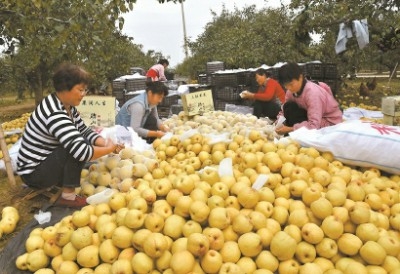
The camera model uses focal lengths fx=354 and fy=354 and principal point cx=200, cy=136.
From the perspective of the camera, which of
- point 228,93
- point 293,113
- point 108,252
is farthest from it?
point 228,93

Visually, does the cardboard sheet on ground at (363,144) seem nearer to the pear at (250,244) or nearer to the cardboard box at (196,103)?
the pear at (250,244)

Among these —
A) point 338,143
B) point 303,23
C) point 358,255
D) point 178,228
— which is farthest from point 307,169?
point 303,23

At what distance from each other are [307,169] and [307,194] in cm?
53

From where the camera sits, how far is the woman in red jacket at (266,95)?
6675mm

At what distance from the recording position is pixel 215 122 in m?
4.94

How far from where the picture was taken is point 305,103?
4184mm

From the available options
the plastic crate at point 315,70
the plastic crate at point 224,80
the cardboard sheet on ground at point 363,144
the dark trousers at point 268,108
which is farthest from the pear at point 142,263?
the plastic crate at point 315,70

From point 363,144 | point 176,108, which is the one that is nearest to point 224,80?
point 176,108

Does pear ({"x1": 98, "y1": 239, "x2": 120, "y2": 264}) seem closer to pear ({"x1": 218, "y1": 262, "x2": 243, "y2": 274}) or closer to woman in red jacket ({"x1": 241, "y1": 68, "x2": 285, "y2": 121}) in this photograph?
pear ({"x1": 218, "y1": 262, "x2": 243, "y2": 274})

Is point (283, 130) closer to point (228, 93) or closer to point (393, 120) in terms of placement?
point (393, 120)

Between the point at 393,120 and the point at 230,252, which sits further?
the point at 393,120

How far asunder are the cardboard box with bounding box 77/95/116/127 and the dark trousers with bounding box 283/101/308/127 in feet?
7.15

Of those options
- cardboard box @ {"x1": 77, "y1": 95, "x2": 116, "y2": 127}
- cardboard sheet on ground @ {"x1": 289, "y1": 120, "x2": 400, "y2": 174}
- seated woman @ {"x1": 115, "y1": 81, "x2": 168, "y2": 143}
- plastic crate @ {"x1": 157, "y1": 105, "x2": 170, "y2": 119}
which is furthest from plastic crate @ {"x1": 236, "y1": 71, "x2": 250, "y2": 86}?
cardboard sheet on ground @ {"x1": 289, "y1": 120, "x2": 400, "y2": 174}

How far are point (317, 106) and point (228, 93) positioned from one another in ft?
12.5
